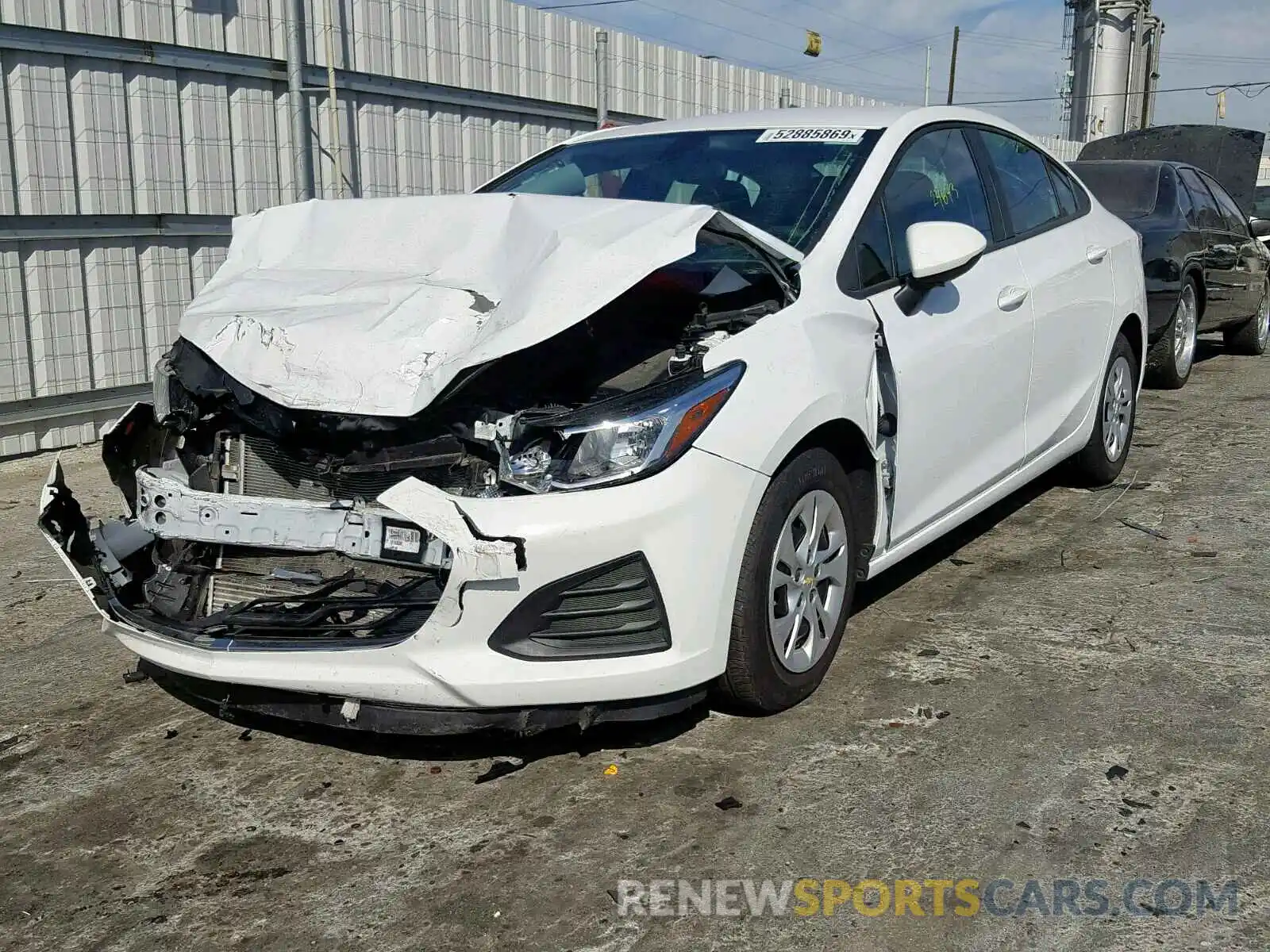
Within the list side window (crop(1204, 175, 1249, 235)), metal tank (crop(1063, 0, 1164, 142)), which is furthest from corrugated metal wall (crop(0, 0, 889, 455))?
metal tank (crop(1063, 0, 1164, 142))

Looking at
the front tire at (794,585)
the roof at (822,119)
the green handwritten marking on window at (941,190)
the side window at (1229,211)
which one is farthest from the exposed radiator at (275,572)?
the side window at (1229,211)

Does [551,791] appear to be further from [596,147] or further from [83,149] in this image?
[83,149]

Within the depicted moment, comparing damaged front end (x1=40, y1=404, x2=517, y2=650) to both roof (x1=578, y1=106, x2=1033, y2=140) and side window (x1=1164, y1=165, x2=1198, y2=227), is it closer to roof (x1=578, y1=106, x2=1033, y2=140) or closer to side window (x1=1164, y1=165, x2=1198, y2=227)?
roof (x1=578, y1=106, x2=1033, y2=140)

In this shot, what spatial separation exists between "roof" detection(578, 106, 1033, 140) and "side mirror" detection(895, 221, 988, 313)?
1.95 ft

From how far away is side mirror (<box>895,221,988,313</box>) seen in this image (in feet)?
12.6

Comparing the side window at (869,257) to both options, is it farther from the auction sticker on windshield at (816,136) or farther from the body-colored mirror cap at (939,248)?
the auction sticker on windshield at (816,136)

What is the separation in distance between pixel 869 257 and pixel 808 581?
3.61 feet

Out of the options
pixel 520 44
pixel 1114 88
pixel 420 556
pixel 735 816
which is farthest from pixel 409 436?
pixel 1114 88

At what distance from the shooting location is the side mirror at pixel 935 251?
3.85 meters

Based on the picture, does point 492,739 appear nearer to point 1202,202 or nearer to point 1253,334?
point 1202,202

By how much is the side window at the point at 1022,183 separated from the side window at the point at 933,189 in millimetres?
227

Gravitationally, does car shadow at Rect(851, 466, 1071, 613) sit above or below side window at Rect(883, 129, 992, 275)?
below

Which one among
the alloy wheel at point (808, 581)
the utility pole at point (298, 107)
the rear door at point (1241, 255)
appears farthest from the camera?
the rear door at point (1241, 255)

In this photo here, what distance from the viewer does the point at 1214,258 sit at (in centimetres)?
916
